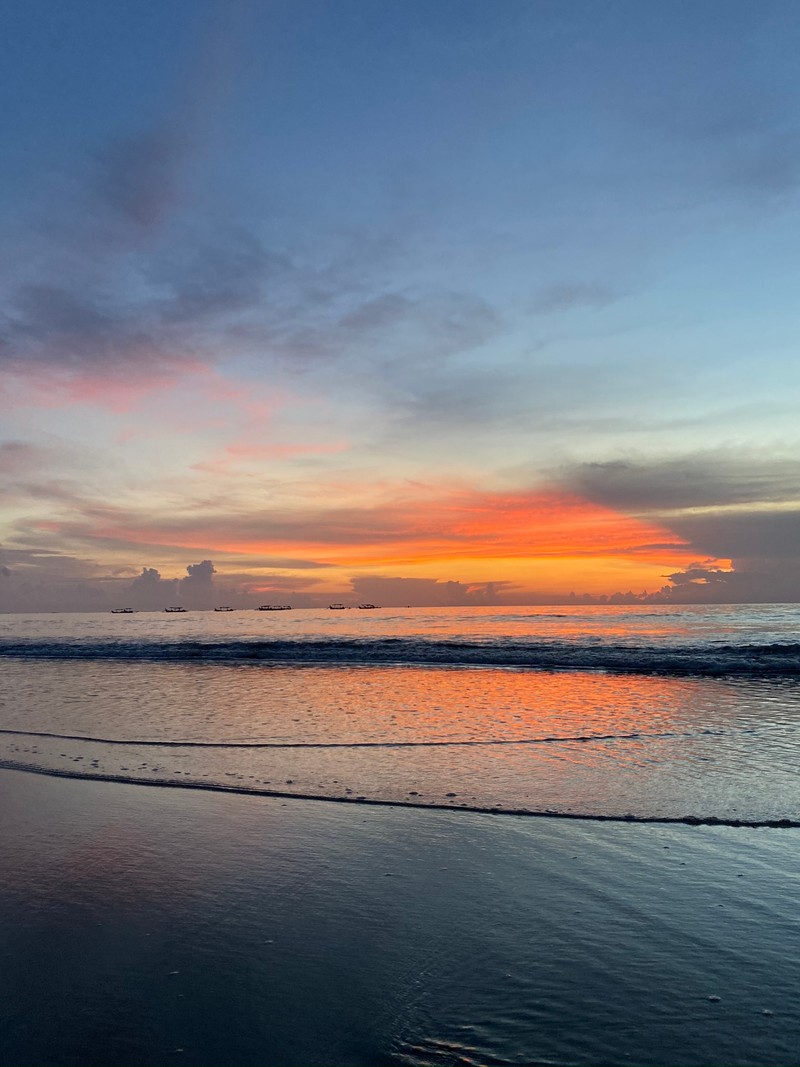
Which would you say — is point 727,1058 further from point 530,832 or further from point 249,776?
point 249,776

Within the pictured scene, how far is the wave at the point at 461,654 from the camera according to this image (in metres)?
28.3

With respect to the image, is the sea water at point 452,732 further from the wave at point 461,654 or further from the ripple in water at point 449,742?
the wave at point 461,654

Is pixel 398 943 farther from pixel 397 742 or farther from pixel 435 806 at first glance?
pixel 397 742

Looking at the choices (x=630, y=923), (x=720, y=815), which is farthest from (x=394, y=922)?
(x=720, y=815)

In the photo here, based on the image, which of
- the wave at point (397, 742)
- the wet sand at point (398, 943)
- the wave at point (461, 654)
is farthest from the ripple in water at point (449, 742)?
the wave at point (461, 654)

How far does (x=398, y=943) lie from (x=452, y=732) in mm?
8495

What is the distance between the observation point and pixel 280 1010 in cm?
407

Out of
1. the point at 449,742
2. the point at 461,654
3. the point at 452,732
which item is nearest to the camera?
the point at 449,742

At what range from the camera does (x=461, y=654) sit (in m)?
33.5

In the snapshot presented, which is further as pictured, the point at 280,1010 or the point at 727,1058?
the point at 280,1010

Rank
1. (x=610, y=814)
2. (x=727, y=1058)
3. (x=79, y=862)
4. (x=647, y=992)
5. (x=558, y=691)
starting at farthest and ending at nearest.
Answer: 1. (x=558, y=691)
2. (x=610, y=814)
3. (x=79, y=862)
4. (x=647, y=992)
5. (x=727, y=1058)

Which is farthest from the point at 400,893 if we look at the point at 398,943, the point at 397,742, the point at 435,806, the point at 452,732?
the point at 452,732

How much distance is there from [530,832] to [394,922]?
2.50 metres

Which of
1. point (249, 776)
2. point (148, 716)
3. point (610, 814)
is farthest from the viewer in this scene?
point (148, 716)
